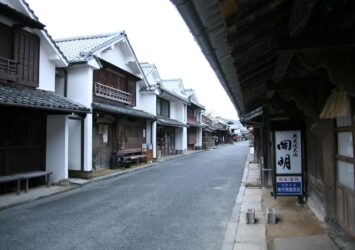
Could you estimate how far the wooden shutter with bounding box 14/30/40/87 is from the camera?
1423cm

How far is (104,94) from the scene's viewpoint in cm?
2152

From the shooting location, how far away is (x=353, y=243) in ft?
19.9

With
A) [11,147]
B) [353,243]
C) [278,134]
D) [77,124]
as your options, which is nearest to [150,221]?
[278,134]

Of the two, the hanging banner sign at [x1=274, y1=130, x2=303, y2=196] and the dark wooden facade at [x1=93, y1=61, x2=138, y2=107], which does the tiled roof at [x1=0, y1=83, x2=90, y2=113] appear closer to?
the dark wooden facade at [x1=93, y1=61, x2=138, y2=107]

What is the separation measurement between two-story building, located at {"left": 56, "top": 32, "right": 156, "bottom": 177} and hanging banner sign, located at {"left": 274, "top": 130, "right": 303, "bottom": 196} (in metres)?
11.1

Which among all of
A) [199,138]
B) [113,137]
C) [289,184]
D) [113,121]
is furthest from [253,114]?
[199,138]

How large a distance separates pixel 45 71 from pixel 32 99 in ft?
11.8

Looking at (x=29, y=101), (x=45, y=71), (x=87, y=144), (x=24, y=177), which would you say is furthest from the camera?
(x=87, y=144)

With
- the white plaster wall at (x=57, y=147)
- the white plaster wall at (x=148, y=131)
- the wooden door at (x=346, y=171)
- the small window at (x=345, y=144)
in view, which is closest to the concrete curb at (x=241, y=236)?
the wooden door at (x=346, y=171)

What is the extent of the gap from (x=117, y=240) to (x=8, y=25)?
401 inches

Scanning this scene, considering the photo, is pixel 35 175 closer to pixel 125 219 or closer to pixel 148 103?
pixel 125 219

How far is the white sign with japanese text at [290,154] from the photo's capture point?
30.5ft

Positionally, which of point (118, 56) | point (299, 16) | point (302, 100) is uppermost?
point (118, 56)

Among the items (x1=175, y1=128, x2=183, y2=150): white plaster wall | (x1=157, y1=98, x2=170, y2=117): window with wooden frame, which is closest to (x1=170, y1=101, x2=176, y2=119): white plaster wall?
(x1=157, y1=98, x2=170, y2=117): window with wooden frame
